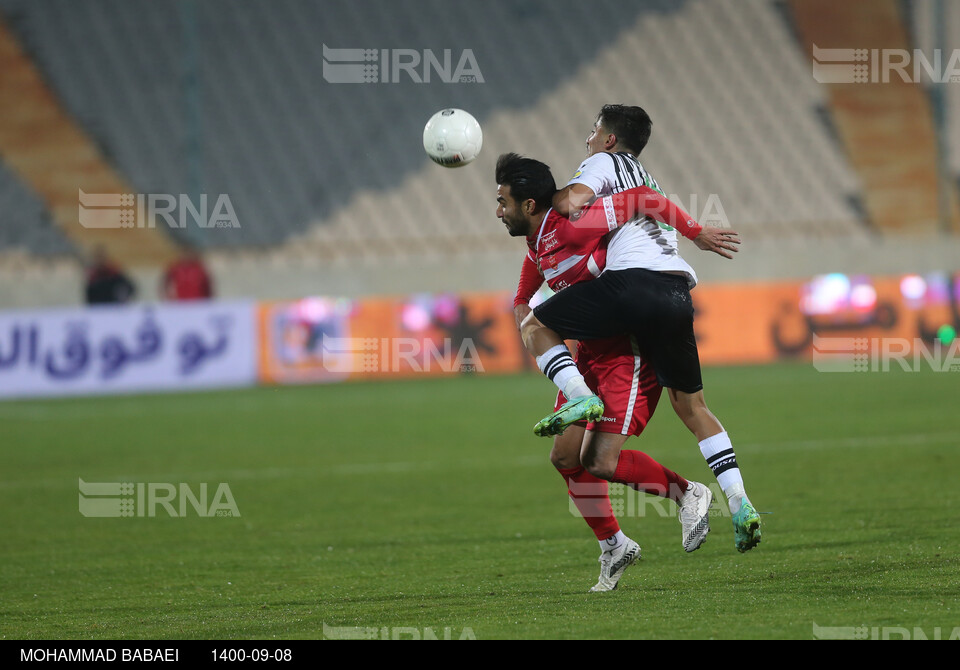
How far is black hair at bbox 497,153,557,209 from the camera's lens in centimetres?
573

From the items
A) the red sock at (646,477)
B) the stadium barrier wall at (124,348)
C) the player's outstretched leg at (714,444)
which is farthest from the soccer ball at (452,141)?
the stadium barrier wall at (124,348)

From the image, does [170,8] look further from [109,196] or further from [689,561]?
[689,561]

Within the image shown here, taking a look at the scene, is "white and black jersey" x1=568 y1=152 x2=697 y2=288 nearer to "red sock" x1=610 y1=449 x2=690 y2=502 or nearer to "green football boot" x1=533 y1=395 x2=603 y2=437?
"green football boot" x1=533 y1=395 x2=603 y2=437

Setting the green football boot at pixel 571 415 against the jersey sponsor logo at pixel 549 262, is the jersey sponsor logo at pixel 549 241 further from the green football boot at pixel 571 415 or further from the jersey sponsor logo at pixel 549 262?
the green football boot at pixel 571 415

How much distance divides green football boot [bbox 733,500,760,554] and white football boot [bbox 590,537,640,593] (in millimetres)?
490

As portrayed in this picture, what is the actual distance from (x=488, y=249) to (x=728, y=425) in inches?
473

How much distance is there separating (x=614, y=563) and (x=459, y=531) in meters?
1.93

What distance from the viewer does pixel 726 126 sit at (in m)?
25.5

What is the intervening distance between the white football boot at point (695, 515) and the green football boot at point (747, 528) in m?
0.24

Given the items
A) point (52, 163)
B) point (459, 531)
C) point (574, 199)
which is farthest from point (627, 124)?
point (52, 163)

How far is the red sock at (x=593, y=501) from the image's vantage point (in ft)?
18.9

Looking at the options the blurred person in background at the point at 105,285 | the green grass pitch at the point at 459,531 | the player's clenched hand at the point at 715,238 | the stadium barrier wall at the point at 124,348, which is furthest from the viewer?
the blurred person in background at the point at 105,285

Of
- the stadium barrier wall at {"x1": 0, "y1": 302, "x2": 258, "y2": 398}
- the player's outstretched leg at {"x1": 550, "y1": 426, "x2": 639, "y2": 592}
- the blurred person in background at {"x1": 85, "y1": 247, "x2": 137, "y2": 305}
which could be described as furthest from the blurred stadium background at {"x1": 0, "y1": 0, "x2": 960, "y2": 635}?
the player's outstretched leg at {"x1": 550, "y1": 426, "x2": 639, "y2": 592}
